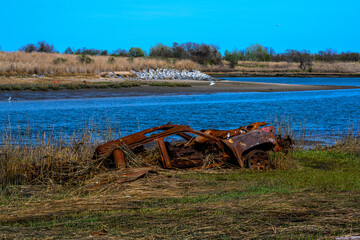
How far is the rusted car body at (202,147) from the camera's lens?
378 inches

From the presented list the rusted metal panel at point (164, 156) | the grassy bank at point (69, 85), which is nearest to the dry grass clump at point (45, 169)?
the rusted metal panel at point (164, 156)

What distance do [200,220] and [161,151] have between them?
391 cm

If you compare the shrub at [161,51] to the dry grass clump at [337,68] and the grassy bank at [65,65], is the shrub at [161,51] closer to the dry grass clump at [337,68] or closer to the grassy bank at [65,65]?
the grassy bank at [65,65]

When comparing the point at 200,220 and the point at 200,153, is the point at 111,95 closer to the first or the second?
the point at 200,153

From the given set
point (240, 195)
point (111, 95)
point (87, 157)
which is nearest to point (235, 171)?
point (240, 195)

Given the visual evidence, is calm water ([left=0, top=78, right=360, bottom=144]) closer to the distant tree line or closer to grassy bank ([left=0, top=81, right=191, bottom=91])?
grassy bank ([left=0, top=81, right=191, bottom=91])

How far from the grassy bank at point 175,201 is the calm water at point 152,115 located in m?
7.61

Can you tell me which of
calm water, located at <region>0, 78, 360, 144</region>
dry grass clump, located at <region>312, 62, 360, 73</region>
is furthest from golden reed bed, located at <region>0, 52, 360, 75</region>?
dry grass clump, located at <region>312, 62, 360, 73</region>

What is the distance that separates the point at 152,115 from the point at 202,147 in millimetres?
14047

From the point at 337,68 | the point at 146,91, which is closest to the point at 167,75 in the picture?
the point at 146,91

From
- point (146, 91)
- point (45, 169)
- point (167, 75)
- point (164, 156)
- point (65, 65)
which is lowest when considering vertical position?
point (45, 169)

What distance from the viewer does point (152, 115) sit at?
79.5ft

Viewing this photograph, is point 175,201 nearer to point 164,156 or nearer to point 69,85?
point 164,156

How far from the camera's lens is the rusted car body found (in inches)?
378
